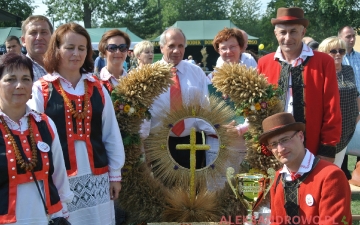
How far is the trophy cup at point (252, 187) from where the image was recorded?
3.74 meters

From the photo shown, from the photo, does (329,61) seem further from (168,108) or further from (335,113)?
(168,108)

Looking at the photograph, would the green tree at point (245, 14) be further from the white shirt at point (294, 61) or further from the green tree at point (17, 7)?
the white shirt at point (294, 61)

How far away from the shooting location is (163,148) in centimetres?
408

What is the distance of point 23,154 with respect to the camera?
8.93 ft

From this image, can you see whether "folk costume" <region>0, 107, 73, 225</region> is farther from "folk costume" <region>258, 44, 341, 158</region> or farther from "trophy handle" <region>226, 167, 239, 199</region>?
"folk costume" <region>258, 44, 341, 158</region>

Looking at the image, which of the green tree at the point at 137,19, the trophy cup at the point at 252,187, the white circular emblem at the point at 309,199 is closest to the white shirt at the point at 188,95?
the trophy cup at the point at 252,187

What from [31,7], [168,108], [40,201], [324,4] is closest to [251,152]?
[168,108]

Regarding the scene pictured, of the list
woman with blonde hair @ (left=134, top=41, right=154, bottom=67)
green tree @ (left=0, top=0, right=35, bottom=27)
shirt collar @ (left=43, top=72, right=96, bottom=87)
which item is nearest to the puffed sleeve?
shirt collar @ (left=43, top=72, right=96, bottom=87)

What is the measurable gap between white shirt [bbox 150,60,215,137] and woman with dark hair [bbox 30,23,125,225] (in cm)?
79

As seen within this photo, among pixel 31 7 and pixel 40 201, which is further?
pixel 31 7

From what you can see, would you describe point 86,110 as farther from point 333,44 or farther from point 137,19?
point 137,19

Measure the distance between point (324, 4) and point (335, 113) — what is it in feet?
62.0

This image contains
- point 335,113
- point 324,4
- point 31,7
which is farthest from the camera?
point 31,7

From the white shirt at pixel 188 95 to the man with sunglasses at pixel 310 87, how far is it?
2.19 ft
